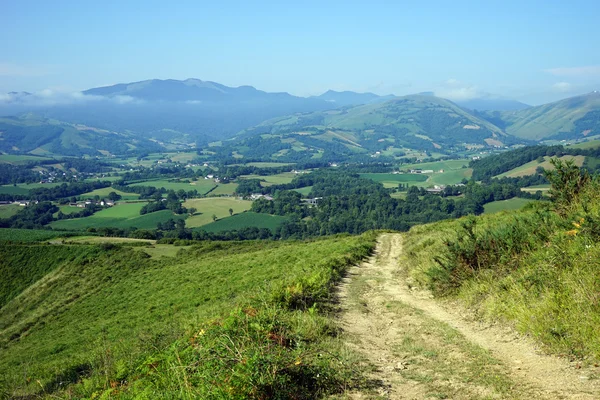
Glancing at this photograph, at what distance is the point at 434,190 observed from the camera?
120 meters

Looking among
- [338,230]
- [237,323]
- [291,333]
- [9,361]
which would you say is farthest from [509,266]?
[338,230]

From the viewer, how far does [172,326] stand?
13031 mm

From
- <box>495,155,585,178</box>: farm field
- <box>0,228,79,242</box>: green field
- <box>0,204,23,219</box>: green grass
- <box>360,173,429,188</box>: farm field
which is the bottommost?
<box>0,204,23,219</box>: green grass

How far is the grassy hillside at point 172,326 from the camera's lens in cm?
545

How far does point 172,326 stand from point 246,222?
80.0m

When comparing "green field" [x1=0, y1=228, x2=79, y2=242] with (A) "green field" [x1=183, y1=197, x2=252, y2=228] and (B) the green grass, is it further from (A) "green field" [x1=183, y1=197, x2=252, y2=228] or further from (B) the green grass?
(B) the green grass

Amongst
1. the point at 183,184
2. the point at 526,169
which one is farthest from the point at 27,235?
the point at 526,169

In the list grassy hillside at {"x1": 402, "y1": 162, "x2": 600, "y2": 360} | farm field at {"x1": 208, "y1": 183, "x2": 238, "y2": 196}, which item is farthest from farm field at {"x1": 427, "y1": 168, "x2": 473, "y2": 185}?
A: grassy hillside at {"x1": 402, "y1": 162, "x2": 600, "y2": 360}

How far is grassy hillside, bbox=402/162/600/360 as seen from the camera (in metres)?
6.22

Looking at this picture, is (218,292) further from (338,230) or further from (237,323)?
(338,230)

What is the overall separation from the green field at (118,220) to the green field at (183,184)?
3424 cm

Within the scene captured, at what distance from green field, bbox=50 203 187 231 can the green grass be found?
51.3 ft

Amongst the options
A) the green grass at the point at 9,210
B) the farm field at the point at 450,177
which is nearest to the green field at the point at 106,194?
the green grass at the point at 9,210

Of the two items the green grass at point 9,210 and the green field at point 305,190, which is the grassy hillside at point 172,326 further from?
the green field at point 305,190
